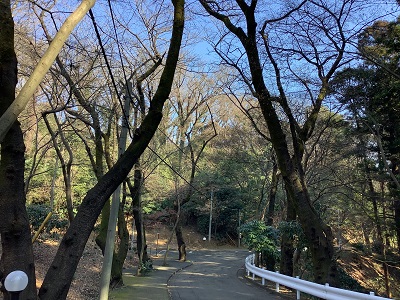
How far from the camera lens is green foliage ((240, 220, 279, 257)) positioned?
15930 mm

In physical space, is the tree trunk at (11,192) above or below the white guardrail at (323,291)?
above

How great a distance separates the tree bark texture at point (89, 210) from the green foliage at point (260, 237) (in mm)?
12313

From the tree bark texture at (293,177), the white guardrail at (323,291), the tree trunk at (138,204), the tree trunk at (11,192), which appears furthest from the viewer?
the tree trunk at (138,204)

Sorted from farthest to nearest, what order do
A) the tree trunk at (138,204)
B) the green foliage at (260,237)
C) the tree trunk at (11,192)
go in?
1. the tree trunk at (138,204)
2. the green foliage at (260,237)
3. the tree trunk at (11,192)

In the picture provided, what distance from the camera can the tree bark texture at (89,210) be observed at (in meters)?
4.03

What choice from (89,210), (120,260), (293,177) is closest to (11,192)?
(89,210)

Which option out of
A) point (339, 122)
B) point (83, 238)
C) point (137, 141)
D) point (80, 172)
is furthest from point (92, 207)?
point (80, 172)

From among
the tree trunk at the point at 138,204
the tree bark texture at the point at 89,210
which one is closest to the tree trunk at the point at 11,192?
the tree bark texture at the point at 89,210

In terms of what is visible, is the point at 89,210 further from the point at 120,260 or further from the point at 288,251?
the point at 288,251

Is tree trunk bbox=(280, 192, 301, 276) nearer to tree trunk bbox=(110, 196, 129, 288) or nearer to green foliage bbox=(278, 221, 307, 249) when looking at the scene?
green foliage bbox=(278, 221, 307, 249)

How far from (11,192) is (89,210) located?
2.98 ft

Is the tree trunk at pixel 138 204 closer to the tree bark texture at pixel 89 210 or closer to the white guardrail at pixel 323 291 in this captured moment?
the white guardrail at pixel 323 291

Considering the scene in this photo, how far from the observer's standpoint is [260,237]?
1606cm

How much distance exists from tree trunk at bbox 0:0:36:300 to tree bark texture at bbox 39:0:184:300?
0.24m
